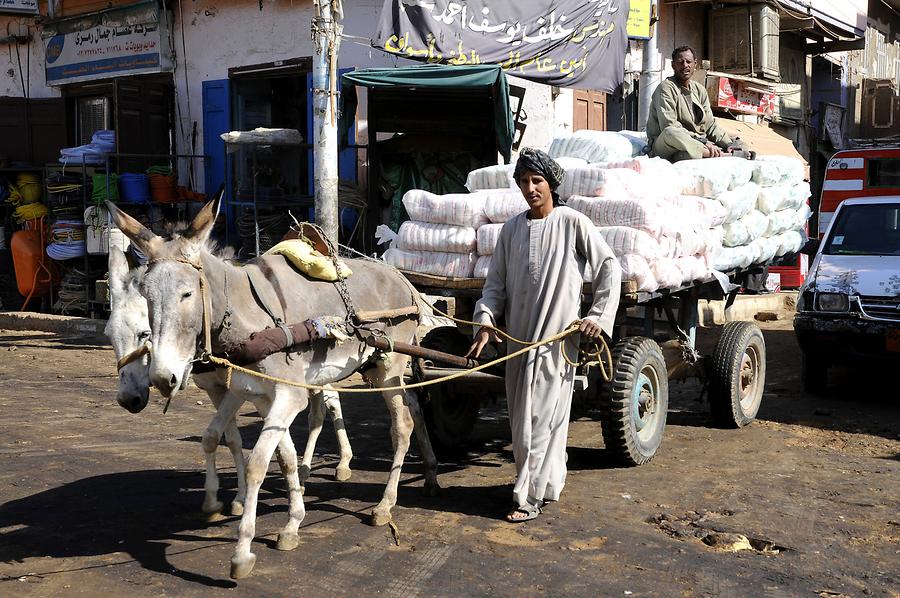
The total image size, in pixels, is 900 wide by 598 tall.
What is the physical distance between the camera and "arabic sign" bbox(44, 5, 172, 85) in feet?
47.9

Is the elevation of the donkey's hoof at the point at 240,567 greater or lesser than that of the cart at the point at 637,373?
lesser

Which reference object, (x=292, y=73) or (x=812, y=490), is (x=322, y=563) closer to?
(x=812, y=490)

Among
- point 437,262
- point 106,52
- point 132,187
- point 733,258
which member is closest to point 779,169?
point 733,258

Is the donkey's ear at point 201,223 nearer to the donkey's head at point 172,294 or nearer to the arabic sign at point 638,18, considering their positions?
the donkey's head at point 172,294

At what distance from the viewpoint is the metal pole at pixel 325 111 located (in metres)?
9.91

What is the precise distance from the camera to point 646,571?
4.32 m

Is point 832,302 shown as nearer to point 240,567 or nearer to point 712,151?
point 712,151

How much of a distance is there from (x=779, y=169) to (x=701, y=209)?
6.58ft

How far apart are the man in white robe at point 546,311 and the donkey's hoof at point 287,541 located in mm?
1170

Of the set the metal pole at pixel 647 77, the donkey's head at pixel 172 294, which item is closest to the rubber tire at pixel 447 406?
the donkey's head at pixel 172 294

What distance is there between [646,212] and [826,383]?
13.4 ft

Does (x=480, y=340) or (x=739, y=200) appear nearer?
(x=480, y=340)

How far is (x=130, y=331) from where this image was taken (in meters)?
4.10

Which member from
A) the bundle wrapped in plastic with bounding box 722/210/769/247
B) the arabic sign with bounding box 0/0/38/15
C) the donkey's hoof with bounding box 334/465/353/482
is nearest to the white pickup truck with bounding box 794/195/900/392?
the bundle wrapped in plastic with bounding box 722/210/769/247
